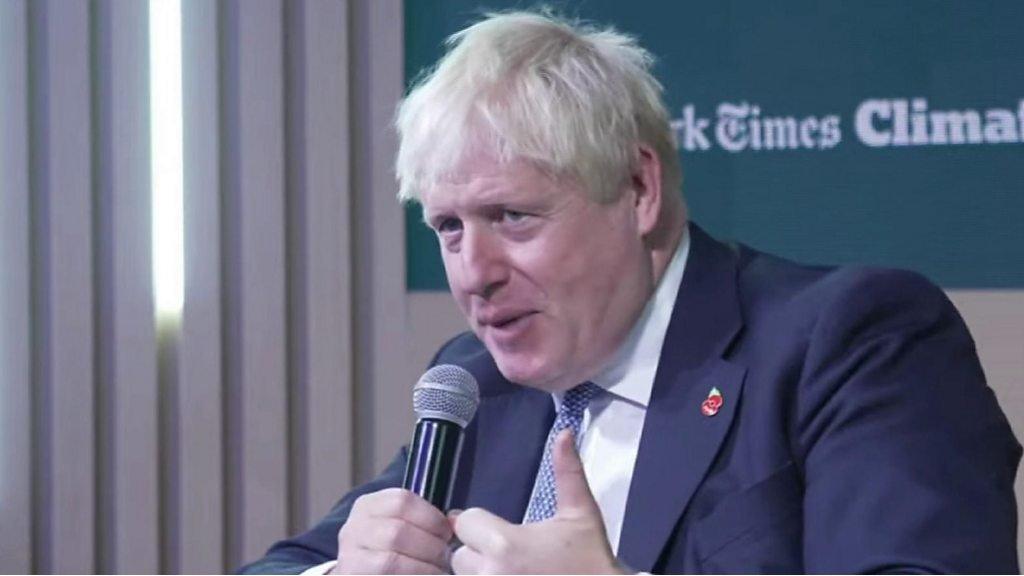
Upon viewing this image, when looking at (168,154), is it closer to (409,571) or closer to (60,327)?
(60,327)

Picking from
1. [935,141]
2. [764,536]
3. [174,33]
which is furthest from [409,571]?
[174,33]

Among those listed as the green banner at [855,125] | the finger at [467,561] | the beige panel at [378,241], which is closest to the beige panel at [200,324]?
the beige panel at [378,241]

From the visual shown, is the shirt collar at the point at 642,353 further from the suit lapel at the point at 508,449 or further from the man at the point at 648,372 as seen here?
the suit lapel at the point at 508,449

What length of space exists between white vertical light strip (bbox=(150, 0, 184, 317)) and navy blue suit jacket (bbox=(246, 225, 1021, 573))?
2.11m

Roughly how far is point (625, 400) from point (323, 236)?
2000mm

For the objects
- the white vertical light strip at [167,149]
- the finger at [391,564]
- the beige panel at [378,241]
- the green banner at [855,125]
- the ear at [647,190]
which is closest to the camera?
the finger at [391,564]

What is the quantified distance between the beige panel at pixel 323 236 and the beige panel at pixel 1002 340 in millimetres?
1514

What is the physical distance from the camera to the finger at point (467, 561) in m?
1.57

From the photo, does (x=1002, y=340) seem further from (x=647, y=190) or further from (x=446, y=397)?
(x=446, y=397)

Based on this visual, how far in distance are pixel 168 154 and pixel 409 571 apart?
2526 mm

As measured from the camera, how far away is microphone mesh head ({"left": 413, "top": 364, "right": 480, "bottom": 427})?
176cm

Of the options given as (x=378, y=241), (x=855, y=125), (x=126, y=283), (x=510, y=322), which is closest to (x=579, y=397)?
(x=510, y=322)

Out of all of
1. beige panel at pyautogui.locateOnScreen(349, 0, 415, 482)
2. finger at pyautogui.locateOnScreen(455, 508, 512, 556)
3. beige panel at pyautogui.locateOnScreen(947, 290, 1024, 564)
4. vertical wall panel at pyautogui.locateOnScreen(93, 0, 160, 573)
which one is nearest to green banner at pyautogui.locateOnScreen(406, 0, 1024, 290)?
beige panel at pyautogui.locateOnScreen(947, 290, 1024, 564)

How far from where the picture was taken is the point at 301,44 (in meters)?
3.94
